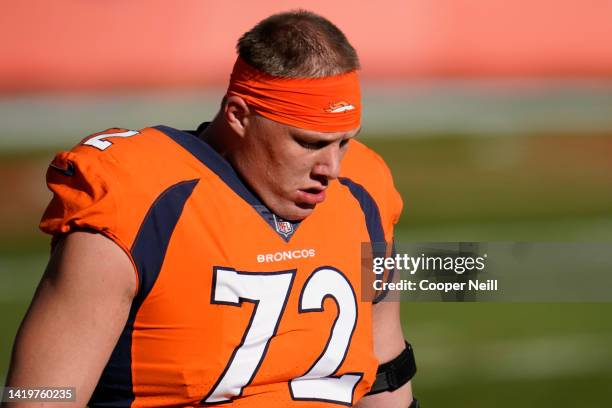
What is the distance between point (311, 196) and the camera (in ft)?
8.66

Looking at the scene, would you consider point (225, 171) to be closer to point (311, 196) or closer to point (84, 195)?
point (311, 196)

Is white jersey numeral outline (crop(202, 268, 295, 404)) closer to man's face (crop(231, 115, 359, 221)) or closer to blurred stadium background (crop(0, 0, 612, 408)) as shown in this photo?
man's face (crop(231, 115, 359, 221))

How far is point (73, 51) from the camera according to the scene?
12484 mm

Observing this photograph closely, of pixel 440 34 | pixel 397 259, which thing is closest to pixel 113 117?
pixel 440 34

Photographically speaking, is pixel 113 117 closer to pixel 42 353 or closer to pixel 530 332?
pixel 530 332

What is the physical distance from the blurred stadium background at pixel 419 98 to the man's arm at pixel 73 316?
3.93 m

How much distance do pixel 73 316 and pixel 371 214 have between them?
0.92m

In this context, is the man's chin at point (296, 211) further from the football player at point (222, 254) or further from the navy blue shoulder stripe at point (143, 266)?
the navy blue shoulder stripe at point (143, 266)

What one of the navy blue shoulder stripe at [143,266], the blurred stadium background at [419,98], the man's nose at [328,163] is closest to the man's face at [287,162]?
the man's nose at [328,163]

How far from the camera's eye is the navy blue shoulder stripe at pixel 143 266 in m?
2.42

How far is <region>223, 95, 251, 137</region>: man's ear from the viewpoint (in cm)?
261

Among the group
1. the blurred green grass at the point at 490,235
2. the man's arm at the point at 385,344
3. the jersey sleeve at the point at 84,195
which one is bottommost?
the blurred green grass at the point at 490,235

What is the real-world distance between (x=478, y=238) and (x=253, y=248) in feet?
15.8

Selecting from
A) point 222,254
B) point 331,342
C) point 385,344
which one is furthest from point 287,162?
point 385,344
